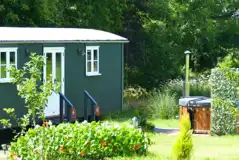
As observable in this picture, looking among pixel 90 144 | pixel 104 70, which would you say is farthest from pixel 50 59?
pixel 90 144

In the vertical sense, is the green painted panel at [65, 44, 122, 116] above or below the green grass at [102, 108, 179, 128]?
above

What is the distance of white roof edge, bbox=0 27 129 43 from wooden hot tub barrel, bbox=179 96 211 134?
13.9ft

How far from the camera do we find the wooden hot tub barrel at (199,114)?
641 inches

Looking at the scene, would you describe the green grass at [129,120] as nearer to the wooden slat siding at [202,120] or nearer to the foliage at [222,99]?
the wooden slat siding at [202,120]

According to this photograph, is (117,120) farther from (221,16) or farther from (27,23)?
(221,16)

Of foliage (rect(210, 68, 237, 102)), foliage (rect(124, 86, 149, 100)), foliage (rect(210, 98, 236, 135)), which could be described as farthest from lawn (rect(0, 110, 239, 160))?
foliage (rect(124, 86, 149, 100))

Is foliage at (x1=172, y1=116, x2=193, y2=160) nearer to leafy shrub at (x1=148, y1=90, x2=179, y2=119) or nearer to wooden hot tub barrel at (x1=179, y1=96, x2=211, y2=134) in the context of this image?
wooden hot tub barrel at (x1=179, y1=96, x2=211, y2=134)

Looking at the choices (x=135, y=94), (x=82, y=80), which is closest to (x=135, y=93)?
(x=135, y=94)

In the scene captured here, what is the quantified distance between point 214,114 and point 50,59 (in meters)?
4.91

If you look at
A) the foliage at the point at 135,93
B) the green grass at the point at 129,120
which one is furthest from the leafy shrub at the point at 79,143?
the foliage at the point at 135,93

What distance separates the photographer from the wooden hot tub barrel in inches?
641

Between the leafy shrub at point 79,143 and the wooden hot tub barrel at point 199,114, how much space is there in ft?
17.8

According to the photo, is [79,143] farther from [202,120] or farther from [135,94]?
[135,94]

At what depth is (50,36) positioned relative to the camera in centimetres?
1817
